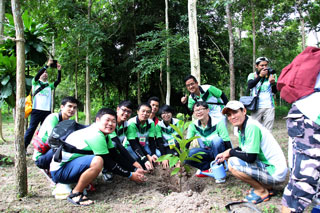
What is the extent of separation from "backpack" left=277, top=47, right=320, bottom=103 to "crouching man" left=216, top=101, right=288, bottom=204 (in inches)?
34.9

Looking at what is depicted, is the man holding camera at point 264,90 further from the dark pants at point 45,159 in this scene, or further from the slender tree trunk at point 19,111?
the slender tree trunk at point 19,111

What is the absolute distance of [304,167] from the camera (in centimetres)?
153

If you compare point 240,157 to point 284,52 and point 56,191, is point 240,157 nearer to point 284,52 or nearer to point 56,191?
point 56,191

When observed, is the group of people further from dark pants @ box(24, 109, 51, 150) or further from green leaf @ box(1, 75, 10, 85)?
green leaf @ box(1, 75, 10, 85)

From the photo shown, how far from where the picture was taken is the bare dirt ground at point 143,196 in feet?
7.82

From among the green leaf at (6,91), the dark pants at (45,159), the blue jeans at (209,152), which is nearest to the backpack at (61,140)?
the dark pants at (45,159)

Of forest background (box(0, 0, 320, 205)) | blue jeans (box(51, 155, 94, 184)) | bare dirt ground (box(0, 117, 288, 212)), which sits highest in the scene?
forest background (box(0, 0, 320, 205))

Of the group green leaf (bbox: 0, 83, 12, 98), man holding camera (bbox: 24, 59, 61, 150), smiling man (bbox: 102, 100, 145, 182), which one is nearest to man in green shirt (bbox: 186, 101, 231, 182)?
smiling man (bbox: 102, 100, 145, 182)

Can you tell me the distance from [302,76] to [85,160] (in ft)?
7.82

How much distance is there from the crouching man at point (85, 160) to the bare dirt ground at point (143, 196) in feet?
0.77

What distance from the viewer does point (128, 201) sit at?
269cm

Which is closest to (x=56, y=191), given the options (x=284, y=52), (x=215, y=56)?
(x=215, y=56)

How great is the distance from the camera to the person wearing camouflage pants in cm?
151

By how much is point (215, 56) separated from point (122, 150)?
9642mm
